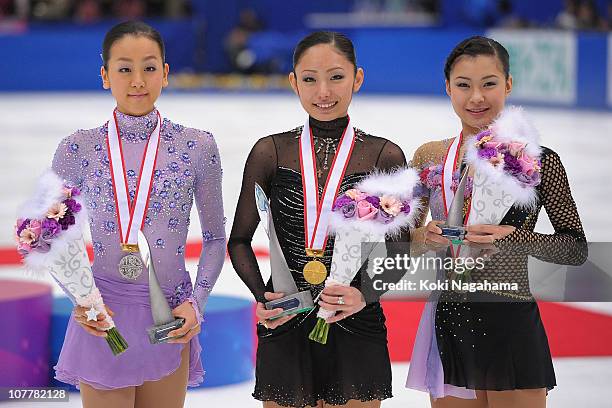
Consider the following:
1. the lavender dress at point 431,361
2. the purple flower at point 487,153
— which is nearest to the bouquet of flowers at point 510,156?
the purple flower at point 487,153

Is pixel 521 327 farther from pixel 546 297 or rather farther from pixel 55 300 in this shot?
pixel 55 300

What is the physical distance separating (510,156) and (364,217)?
0.42 metres

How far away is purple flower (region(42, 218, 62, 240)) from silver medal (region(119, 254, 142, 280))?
10.2 inches

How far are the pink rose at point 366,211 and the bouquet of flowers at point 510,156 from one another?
1.03 ft

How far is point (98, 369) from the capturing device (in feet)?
8.86

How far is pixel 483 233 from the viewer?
8.71 ft

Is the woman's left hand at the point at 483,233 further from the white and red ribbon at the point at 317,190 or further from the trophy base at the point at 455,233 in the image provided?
the white and red ribbon at the point at 317,190

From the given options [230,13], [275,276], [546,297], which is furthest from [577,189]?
[230,13]

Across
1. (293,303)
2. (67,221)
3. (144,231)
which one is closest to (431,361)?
(293,303)

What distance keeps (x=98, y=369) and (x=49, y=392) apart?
712mm

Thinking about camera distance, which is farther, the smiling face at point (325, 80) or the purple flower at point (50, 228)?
the smiling face at point (325, 80)

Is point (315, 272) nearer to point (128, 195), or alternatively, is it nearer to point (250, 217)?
point (250, 217)

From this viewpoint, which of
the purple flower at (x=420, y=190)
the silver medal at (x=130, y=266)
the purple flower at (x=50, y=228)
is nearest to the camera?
the purple flower at (x=50, y=228)

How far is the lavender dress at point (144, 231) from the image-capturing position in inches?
107
